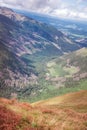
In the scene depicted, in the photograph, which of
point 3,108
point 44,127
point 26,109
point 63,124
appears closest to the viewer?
point 44,127

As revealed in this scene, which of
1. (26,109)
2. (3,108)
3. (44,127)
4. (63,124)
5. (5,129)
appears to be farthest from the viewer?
(26,109)

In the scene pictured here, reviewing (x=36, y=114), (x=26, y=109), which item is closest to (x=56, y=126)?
(x=36, y=114)

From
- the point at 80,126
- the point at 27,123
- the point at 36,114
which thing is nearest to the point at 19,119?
the point at 27,123

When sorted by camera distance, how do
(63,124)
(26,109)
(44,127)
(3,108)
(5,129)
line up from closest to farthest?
1. (5,129)
2. (44,127)
3. (63,124)
4. (3,108)
5. (26,109)

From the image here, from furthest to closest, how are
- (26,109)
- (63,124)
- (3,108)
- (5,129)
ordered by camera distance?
(26,109) < (3,108) < (63,124) < (5,129)

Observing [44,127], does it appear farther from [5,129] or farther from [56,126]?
[5,129]

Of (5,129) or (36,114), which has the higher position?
(5,129)

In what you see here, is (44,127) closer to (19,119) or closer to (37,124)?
(37,124)

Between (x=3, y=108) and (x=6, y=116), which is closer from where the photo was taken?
(x=6, y=116)

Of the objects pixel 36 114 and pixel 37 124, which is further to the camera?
pixel 36 114
